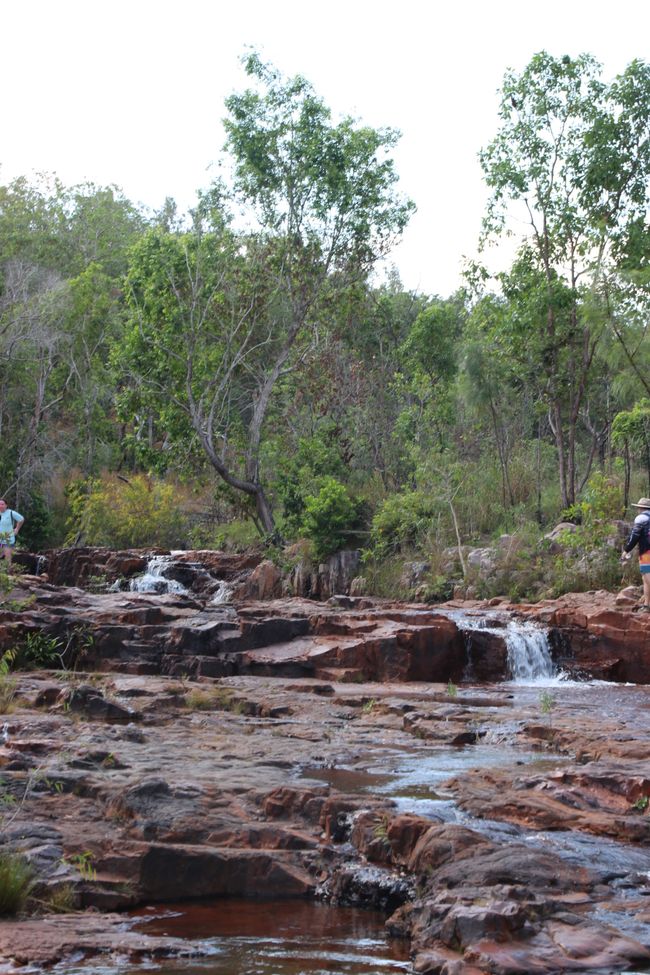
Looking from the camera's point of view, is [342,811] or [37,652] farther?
[37,652]

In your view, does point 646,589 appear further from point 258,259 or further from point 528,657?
point 258,259

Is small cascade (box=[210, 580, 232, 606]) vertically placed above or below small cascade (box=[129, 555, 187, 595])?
below

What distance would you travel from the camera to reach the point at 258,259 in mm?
31641

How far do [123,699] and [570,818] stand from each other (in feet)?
21.9

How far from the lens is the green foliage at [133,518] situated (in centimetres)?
3378

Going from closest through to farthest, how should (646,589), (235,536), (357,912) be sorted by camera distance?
(357,912), (646,589), (235,536)

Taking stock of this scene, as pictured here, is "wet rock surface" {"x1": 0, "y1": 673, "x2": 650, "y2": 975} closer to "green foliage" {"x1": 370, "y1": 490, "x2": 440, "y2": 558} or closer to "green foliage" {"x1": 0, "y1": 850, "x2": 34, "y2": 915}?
"green foliage" {"x1": 0, "y1": 850, "x2": 34, "y2": 915}

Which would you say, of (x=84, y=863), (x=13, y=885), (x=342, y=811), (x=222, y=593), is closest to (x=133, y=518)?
(x=222, y=593)

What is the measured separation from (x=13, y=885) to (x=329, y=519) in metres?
22.5

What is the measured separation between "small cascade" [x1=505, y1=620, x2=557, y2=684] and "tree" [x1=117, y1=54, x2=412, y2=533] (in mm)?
Result: 13493

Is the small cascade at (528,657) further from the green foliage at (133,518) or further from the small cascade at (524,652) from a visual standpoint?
the green foliage at (133,518)

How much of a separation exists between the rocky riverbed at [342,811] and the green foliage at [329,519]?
12329 mm

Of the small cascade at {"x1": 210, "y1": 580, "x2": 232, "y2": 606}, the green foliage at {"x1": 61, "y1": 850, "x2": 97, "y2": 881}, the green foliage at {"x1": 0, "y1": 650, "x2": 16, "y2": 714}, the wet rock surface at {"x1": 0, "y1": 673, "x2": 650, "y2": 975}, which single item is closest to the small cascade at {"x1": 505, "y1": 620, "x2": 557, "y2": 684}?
the wet rock surface at {"x1": 0, "y1": 673, "x2": 650, "y2": 975}

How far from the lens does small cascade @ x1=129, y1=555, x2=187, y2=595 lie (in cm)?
2553
